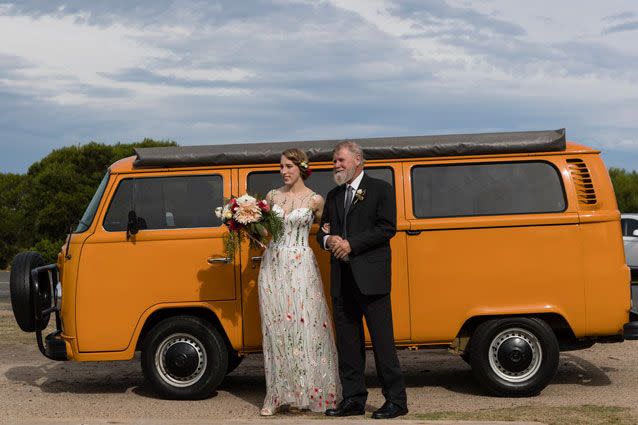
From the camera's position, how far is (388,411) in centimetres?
762

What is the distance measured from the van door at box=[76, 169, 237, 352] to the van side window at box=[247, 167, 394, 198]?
27 centimetres

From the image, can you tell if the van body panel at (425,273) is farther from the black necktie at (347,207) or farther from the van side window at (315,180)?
the black necktie at (347,207)

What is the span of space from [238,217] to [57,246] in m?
25.0

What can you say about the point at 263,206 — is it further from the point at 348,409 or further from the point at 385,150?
the point at 348,409

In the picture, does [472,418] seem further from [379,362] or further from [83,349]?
[83,349]

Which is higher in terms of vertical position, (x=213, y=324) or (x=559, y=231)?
(x=559, y=231)

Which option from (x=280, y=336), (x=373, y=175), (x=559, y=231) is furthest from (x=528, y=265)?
(x=280, y=336)

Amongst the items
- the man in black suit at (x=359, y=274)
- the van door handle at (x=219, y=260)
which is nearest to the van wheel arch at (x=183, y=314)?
the van door handle at (x=219, y=260)

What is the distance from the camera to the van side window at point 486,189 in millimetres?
8758

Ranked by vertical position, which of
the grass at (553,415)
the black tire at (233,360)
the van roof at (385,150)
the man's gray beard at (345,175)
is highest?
the van roof at (385,150)

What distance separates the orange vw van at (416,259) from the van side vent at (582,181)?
0.01 meters

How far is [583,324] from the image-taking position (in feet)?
28.4

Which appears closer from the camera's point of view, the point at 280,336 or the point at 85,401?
the point at 280,336

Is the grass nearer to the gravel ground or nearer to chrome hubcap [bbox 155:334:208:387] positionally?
the gravel ground
